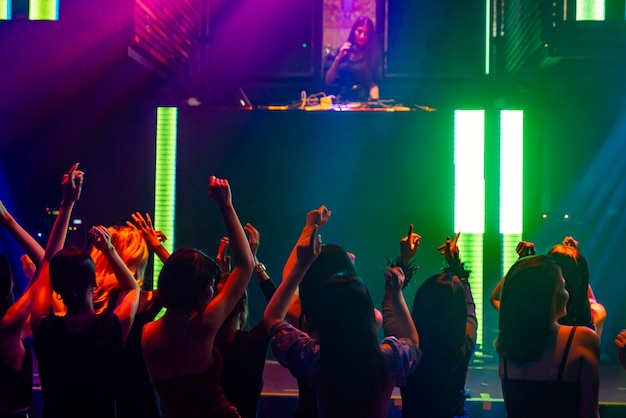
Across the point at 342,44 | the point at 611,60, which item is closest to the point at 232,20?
the point at 342,44

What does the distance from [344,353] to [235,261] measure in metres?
0.42

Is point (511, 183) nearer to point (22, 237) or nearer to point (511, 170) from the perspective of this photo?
point (511, 170)

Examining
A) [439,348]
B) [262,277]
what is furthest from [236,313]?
[439,348]

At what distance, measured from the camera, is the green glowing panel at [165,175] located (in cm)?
556

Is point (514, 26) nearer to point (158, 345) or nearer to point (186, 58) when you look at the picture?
point (186, 58)

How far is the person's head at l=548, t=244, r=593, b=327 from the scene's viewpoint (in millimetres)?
2674

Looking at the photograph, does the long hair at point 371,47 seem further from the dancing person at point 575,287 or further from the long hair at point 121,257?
the long hair at point 121,257

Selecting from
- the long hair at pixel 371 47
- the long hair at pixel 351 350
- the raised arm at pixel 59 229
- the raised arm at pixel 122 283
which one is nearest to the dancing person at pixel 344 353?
the long hair at pixel 351 350

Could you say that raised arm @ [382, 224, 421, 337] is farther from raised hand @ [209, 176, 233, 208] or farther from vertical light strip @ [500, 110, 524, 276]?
vertical light strip @ [500, 110, 524, 276]

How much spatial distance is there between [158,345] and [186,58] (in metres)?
4.33

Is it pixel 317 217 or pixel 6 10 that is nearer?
pixel 317 217

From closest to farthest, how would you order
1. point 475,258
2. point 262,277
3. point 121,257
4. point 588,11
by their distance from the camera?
point 262,277, point 121,257, point 588,11, point 475,258

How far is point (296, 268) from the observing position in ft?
6.27

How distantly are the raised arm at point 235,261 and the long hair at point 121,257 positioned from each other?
28.2 inches
